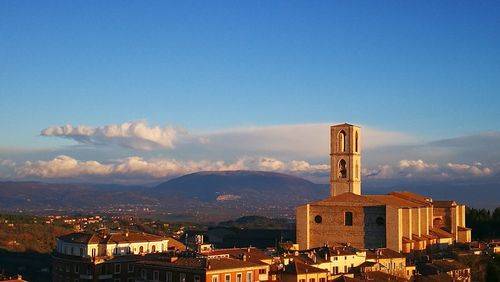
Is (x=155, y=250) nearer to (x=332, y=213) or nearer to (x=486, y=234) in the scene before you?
(x=332, y=213)

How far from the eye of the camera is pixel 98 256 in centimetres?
4819

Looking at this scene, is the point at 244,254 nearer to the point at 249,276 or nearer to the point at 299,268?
the point at 299,268

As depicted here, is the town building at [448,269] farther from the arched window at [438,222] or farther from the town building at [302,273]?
the arched window at [438,222]

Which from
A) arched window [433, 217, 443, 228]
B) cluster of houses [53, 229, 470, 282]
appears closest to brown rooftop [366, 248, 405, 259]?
cluster of houses [53, 229, 470, 282]

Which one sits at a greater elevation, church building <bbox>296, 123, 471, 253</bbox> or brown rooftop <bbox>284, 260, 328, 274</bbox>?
church building <bbox>296, 123, 471, 253</bbox>

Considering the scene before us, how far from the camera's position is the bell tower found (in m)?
75.3

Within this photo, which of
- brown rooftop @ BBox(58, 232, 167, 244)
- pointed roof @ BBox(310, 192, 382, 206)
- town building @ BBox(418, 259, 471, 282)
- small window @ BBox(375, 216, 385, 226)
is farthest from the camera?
pointed roof @ BBox(310, 192, 382, 206)

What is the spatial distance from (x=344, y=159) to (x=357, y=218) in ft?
32.7

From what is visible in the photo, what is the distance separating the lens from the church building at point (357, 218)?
215 feet

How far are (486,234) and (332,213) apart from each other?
24.1 metres

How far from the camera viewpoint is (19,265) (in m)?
70.6

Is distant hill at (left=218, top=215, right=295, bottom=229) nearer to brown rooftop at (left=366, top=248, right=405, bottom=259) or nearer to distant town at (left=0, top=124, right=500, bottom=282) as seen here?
distant town at (left=0, top=124, right=500, bottom=282)

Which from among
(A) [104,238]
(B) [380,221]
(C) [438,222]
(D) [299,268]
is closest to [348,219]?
(B) [380,221]

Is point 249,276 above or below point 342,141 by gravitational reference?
below
